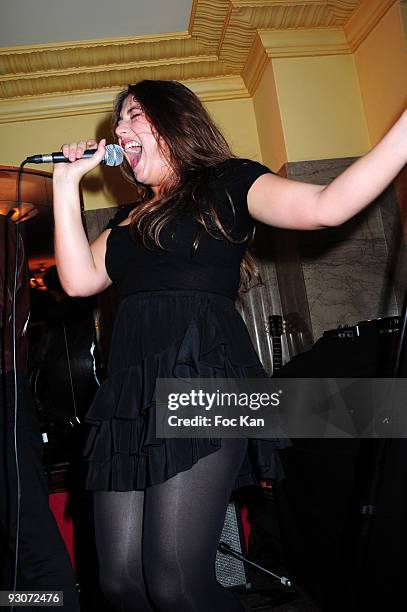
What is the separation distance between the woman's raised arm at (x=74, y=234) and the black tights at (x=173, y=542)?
1.68ft

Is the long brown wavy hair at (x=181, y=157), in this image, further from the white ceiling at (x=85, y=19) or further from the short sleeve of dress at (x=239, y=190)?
the white ceiling at (x=85, y=19)

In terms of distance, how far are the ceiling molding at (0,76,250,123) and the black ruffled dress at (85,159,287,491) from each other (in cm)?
309

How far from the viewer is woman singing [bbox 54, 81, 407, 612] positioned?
1.14 meters

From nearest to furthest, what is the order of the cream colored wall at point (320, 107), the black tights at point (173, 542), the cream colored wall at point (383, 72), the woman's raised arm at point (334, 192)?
the woman's raised arm at point (334, 192)
the black tights at point (173, 542)
the cream colored wall at point (383, 72)
the cream colored wall at point (320, 107)

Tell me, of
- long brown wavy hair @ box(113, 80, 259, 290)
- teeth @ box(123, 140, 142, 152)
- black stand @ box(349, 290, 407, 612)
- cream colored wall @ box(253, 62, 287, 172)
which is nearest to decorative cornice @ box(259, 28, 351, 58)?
cream colored wall @ box(253, 62, 287, 172)

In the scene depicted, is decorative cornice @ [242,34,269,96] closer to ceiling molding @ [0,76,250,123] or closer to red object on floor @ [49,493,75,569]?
ceiling molding @ [0,76,250,123]

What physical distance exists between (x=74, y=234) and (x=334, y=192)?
0.61m

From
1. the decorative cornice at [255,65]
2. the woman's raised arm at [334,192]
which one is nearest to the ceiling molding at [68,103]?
the decorative cornice at [255,65]

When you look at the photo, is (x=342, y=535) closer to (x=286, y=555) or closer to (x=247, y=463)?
(x=286, y=555)

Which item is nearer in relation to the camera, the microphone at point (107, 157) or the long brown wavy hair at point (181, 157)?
the long brown wavy hair at point (181, 157)

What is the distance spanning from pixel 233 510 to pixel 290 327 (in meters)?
1.51

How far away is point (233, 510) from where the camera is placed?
2688 millimetres

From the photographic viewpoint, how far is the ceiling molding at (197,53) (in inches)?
144

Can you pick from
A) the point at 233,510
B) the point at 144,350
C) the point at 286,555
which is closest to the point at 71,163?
the point at 144,350
